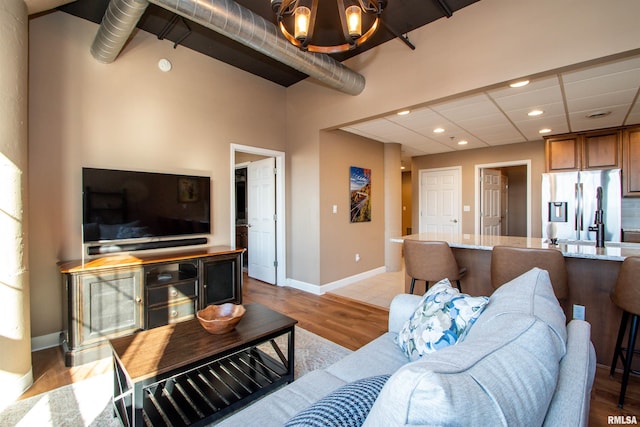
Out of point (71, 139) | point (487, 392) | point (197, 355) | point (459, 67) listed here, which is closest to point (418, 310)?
point (487, 392)

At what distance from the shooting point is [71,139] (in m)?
2.87

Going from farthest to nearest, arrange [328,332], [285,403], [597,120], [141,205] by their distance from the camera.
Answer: [597,120], [141,205], [328,332], [285,403]

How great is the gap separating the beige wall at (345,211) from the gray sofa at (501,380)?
3.23 m

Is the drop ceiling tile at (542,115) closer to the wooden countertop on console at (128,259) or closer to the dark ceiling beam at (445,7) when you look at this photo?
the dark ceiling beam at (445,7)

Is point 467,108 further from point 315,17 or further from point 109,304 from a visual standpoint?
point 109,304

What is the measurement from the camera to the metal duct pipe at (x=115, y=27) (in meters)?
2.31

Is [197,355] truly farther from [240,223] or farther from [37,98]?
[240,223]

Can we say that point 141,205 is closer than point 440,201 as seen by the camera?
Yes

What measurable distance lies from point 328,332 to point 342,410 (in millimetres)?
2246

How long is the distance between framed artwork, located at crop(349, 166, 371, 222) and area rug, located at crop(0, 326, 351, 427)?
Answer: 2.90 metres

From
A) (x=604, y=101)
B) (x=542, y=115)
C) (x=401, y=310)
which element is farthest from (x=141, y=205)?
(x=604, y=101)

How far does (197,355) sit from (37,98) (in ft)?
9.27

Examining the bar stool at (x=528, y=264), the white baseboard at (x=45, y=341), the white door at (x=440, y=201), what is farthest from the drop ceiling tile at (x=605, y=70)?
the white baseboard at (x=45, y=341)

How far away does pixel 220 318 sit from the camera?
6.27 feet
